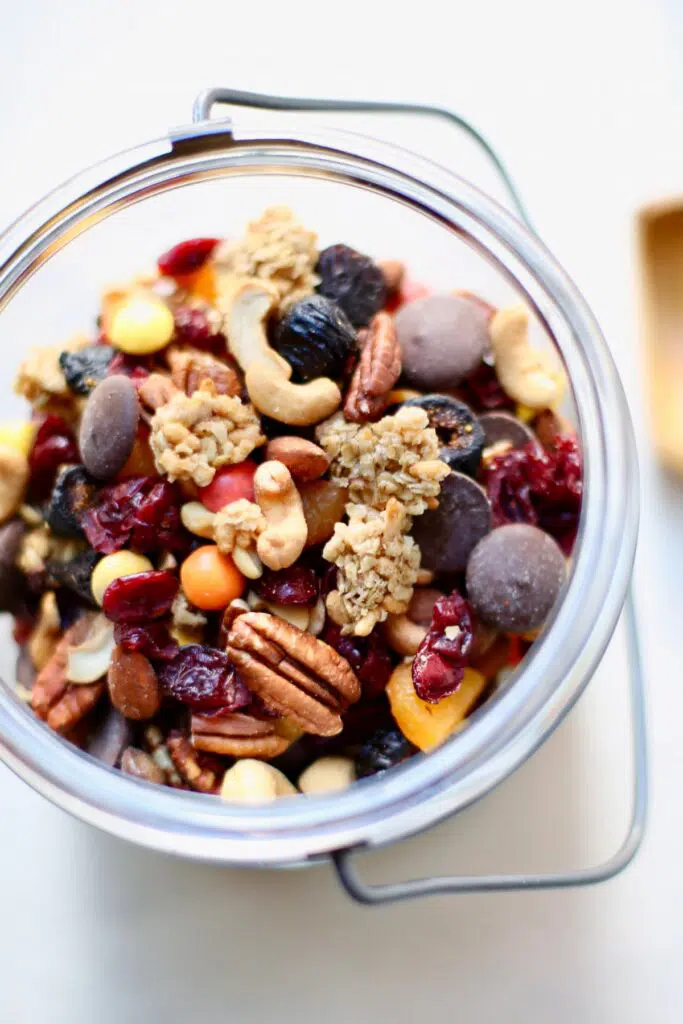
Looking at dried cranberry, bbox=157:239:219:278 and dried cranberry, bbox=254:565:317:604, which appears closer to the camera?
dried cranberry, bbox=254:565:317:604

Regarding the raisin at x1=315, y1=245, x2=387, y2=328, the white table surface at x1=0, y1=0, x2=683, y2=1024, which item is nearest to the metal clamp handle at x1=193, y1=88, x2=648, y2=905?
the white table surface at x1=0, y1=0, x2=683, y2=1024

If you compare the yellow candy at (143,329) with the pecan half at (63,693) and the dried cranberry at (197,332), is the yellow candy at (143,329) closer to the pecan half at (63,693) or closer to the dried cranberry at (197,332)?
the dried cranberry at (197,332)

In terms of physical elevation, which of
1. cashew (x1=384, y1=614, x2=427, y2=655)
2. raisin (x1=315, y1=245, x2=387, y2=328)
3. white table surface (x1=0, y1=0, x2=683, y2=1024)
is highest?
raisin (x1=315, y1=245, x2=387, y2=328)

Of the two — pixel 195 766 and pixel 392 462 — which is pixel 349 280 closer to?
pixel 392 462

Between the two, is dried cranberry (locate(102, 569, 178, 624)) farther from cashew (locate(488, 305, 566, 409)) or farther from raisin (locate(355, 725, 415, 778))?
cashew (locate(488, 305, 566, 409))

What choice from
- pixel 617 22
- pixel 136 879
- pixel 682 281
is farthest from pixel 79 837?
pixel 617 22

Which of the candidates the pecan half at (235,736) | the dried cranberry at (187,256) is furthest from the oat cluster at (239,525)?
the dried cranberry at (187,256)
